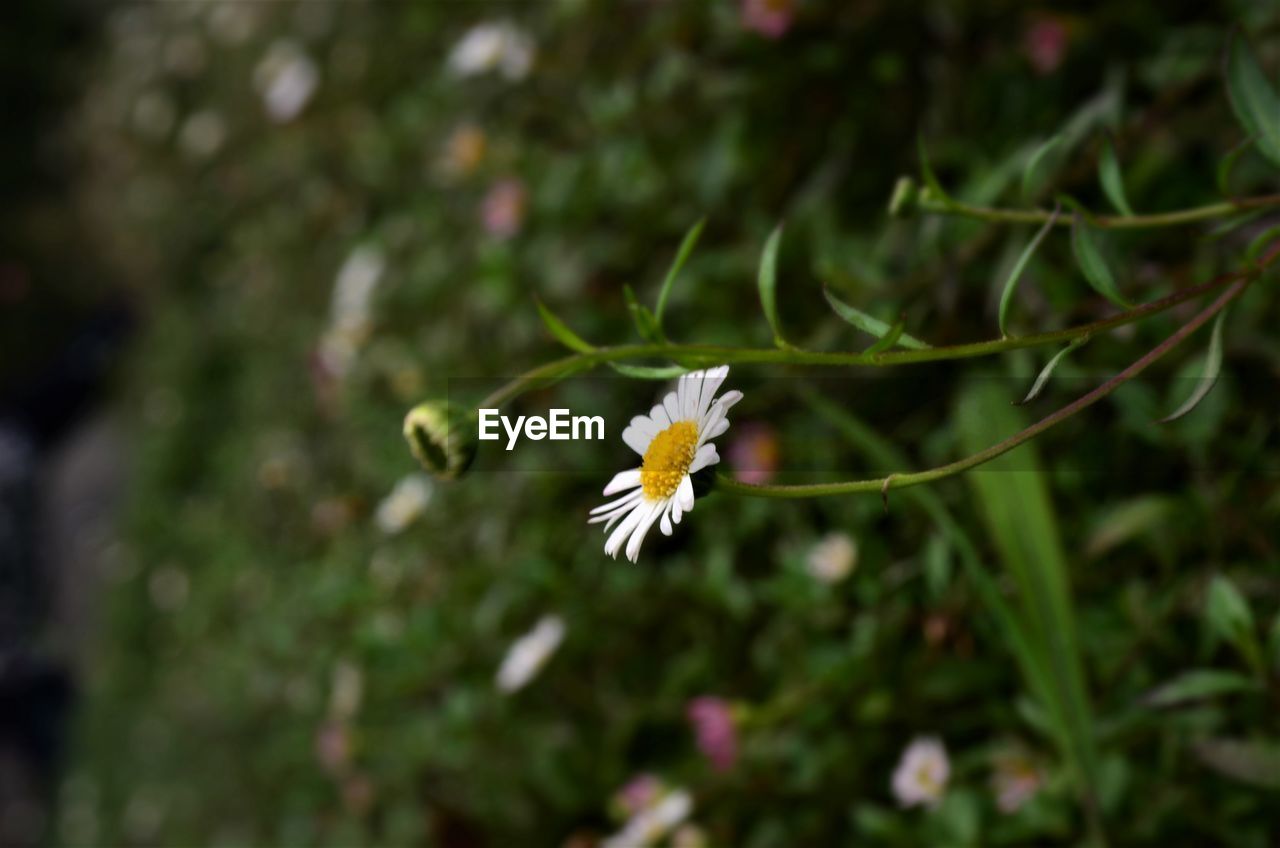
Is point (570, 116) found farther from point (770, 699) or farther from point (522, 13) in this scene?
point (770, 699)

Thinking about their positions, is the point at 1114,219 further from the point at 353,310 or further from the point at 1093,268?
the point at 353,310

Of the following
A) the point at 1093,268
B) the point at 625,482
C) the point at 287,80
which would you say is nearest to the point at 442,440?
the point at 625,482

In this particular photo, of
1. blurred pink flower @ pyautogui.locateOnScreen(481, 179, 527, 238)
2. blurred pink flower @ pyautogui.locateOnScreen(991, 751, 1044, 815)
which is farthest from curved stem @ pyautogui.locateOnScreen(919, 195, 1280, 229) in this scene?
blurred pink flower @ pyautogui.locateOnScreen(481, 179, 527, 238)

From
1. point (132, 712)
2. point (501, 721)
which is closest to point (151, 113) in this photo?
point (132, 712)

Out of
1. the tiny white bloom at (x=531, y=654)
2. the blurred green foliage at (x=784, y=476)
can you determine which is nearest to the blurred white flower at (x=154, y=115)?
the blurred green foliage at (x=784, y=476)

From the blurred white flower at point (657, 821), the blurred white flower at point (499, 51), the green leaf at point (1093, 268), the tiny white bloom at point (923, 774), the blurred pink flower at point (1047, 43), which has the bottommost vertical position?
the blurred white flower at point (657, 821)

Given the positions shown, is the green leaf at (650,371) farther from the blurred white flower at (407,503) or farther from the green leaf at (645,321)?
the blurred white flower at (407,503)
